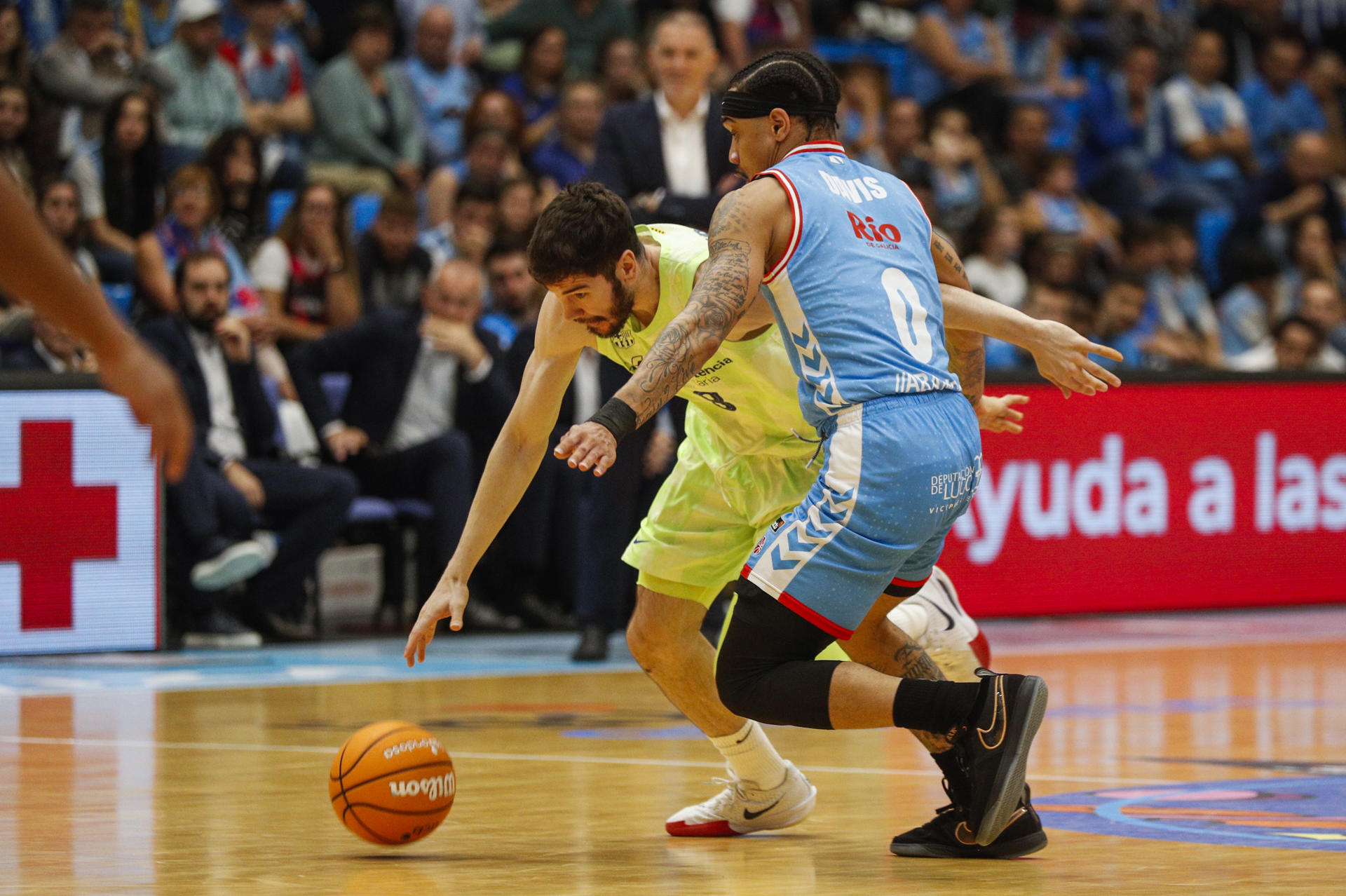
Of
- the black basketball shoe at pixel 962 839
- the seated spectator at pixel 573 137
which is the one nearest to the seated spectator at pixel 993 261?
the seated spectator at pixel 573 137

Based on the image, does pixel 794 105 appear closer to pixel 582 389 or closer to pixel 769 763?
pixel 769 763

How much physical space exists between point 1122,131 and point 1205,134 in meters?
0.74

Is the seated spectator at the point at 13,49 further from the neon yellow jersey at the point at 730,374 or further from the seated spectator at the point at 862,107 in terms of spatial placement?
the neon yellow jersey at the point at 730,374

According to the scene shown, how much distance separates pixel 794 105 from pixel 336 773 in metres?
2.01

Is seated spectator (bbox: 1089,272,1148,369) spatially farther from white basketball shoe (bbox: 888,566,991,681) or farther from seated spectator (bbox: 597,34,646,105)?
white basketball shoe (bbox: 888,566,991,681)

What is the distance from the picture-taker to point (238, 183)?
11031 millimetres

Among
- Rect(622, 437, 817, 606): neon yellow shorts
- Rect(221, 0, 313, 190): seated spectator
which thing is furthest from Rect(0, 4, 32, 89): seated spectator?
Rect(622, 437, 817, 606): neon yellow shorts

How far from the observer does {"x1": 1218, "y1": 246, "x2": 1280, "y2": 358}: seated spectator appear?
579 inches

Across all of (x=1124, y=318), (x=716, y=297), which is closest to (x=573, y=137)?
(x=1124, y=318)

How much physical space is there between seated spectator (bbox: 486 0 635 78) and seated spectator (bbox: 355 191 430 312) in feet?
11.7

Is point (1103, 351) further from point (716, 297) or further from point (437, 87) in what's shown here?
point (437, 87)

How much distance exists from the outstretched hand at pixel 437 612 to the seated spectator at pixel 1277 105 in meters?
14.1

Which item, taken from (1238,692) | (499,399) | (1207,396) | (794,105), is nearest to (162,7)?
(499,399)

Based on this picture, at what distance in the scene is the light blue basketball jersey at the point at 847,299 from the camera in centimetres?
452
